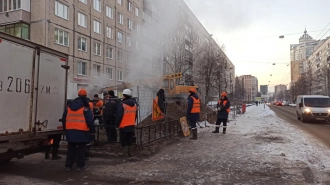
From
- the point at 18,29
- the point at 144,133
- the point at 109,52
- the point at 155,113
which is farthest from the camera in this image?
the point at 109,52

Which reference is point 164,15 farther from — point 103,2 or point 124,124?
point 103,2

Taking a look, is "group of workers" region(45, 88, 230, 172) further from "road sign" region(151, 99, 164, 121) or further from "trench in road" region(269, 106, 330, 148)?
"trench in road" region(269, 106, 330, 148)

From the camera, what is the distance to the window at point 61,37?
27.4 m

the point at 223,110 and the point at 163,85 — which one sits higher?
the point at 163,85

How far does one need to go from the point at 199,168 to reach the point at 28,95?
12.6ft

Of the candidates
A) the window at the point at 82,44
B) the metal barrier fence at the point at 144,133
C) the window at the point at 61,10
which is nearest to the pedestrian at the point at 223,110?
the metal barrier fence at the point at 144,133

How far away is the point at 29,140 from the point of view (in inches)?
225

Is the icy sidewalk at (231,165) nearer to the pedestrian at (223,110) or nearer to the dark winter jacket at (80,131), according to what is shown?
the dark winter jacket at (80,131)

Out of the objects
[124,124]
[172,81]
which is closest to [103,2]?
[172,81]

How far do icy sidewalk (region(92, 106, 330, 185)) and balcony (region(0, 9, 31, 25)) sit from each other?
2299cm

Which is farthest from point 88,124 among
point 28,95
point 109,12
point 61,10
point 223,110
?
point 109,12

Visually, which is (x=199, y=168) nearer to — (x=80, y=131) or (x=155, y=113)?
(x=80, y=131)

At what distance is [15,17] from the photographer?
25625 mm

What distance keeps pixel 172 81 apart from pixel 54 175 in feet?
39.4
